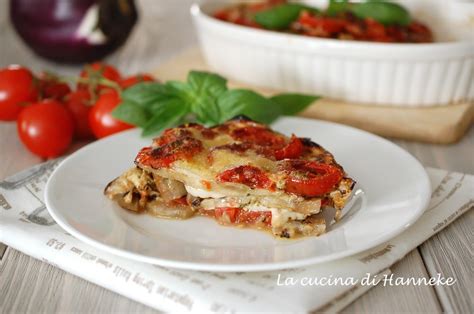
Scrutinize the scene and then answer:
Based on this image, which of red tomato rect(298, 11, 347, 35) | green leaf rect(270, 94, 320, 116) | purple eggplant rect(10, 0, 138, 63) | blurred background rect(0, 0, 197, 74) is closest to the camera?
green leaf rect(270, 94, 320, 116)

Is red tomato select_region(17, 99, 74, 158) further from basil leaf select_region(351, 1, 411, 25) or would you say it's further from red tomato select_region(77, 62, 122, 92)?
basil leaf select_region(351, 1, 411, 25)

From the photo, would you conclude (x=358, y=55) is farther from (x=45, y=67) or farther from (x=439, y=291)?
(x=45, y=67)

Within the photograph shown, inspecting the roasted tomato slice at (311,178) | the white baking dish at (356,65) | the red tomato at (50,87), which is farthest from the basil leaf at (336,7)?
the roasted tomato slice at (311,178)

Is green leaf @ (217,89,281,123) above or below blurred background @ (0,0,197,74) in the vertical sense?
above

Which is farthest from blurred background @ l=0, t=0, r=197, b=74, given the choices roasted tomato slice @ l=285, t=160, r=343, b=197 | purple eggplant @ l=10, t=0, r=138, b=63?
roasted tomato slice @ l=285, t=160, r=343, b=197

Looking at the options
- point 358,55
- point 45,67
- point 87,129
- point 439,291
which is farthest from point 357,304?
point 45,67

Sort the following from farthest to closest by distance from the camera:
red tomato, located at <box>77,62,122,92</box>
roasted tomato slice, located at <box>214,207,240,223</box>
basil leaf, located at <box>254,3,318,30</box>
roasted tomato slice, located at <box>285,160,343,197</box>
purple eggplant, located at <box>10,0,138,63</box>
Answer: purple eggplant, located at <box>10,0,138,63</box>
basil leaf, located at <box>254,3,318,30</box>
red tomato, located at <box>77,62,122,92</box>
roasted tomato slice, located at <box>214,207,240,223</box>
roasted tomato slice, located at <box>285,160,343,197</box>

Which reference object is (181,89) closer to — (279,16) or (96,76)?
(96,76)
